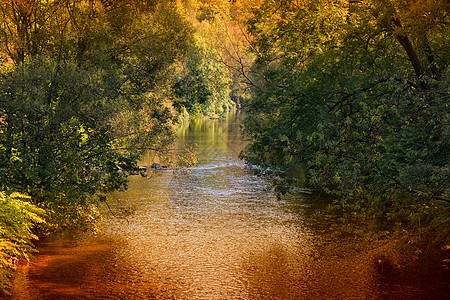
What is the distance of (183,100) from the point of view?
2464 cm

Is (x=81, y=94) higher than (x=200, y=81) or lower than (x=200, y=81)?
lower

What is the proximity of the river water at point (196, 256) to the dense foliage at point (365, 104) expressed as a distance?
2.88m

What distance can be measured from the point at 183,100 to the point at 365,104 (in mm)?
15463

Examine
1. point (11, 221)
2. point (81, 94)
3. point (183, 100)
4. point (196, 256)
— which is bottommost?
point (196, 256)

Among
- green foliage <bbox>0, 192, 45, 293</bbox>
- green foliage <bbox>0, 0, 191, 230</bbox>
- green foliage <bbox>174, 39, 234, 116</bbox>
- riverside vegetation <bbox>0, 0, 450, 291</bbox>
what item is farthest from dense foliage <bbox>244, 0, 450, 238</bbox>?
green foliage <bbox>0, 192, 45, 293</bbox>

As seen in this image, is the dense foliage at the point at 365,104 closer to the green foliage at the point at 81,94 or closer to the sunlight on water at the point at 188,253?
the sunlight on water at the point at 188,253

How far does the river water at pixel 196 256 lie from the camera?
1576cm

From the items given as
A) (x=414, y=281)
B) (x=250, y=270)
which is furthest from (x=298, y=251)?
(x=414, y=281)

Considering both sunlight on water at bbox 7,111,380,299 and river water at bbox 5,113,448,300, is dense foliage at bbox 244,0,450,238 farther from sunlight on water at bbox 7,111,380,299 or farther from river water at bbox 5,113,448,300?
sunlight on water at bbox 7,111,380,299

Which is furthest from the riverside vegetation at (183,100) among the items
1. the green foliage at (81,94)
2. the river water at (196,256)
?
the river water at (196,256)

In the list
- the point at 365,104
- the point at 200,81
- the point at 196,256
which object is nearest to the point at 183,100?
the point at 200,81

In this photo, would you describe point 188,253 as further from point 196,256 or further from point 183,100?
point 183,100

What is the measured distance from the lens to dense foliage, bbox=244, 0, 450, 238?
10852 mm

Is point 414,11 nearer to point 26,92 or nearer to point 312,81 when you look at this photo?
point 312,81
